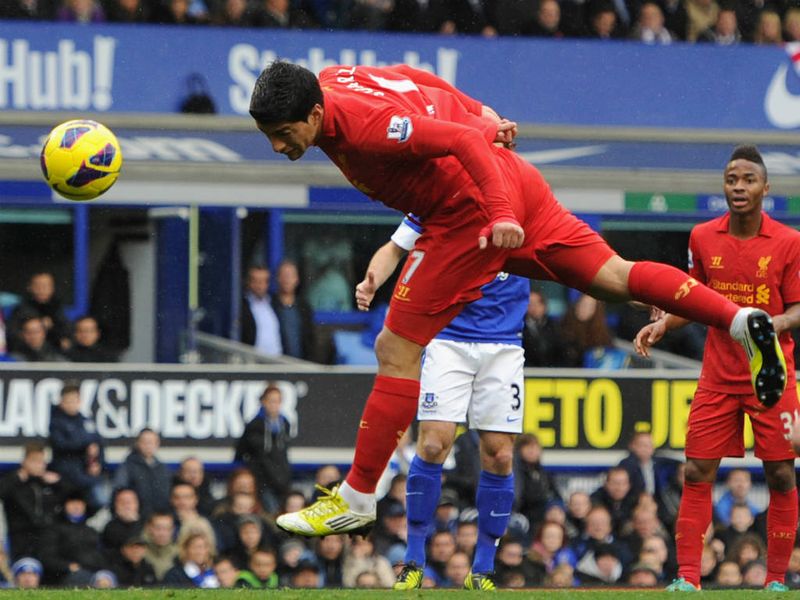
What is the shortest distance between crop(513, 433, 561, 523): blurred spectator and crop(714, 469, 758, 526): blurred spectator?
152 centimetres

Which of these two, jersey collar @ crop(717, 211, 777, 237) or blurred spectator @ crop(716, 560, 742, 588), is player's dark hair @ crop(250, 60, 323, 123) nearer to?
jersey collar @ crop(717, 211, 777, 237)

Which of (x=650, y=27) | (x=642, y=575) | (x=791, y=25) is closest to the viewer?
(x=642, y=575)

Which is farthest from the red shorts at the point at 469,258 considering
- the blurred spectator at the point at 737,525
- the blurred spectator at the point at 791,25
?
the blurred spectator at the point at 791,25

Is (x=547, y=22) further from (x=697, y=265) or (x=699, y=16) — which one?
(x=697, y=265)

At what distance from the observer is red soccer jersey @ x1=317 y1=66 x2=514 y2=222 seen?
6.98 m

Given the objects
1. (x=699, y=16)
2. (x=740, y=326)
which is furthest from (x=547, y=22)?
(x=740, y=326)

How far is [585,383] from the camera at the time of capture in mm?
14008

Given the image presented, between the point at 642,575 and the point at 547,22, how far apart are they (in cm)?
684

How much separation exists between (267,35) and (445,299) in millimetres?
10279

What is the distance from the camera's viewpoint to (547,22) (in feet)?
58.7

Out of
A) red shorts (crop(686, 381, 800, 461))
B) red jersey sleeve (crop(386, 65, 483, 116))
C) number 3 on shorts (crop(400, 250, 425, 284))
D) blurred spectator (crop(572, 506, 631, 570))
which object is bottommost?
blurred spectator (crop(572, 506, 631, 570))

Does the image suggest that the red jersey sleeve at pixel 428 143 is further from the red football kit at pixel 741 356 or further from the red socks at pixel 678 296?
the red football kit at pixel 741 356

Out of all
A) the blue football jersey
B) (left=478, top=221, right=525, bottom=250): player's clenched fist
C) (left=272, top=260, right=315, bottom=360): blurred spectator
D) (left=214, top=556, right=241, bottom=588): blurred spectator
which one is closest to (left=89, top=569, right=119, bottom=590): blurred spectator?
(left=214, top=556, right=241, bottom=588): blurred spectator

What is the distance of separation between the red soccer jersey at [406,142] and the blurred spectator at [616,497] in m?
6.56
